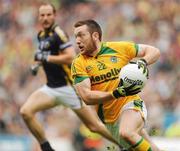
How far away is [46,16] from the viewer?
1109 cm

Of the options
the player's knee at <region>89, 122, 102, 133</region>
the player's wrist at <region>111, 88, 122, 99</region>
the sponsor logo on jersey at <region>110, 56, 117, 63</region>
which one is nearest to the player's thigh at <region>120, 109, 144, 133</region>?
the player's wrist at <region>111, 88, 122, 99</region>

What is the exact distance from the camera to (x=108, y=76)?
8.45 meters

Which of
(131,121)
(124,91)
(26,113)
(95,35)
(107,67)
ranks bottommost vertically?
(26,113)

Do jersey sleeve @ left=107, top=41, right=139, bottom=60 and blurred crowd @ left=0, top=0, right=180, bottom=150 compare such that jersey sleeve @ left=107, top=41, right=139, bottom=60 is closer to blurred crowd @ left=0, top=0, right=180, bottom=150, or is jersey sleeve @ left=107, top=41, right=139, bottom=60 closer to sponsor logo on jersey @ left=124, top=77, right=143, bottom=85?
sponsor logo on jersey @ left=124, top=77, right=143, bottom=85

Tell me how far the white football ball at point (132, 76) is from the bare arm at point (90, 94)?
26cm

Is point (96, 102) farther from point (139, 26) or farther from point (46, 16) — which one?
point (139, 26)

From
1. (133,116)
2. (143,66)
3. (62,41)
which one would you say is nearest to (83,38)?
(143,66)

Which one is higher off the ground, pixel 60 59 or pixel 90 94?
pixel 90 94

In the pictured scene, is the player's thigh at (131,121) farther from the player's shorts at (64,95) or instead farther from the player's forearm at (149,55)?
the player's shorts at (64,95)

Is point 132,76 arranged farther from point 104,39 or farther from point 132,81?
point 104,39

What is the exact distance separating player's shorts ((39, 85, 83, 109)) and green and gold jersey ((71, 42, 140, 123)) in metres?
2.56

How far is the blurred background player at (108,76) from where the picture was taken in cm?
815

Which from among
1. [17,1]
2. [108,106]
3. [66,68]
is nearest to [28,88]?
[17,1]

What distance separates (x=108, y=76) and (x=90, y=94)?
15.3 inches
